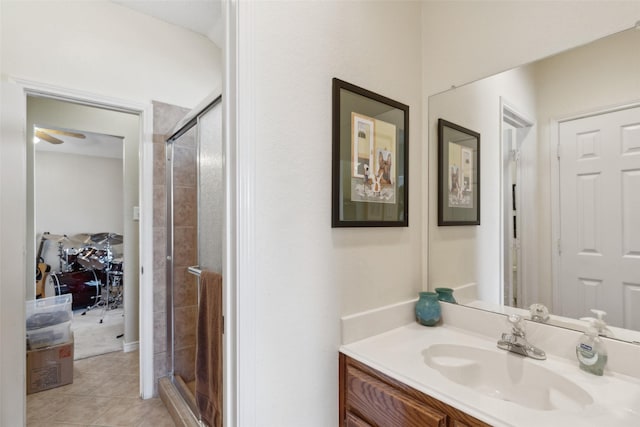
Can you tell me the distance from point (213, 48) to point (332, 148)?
2099 mm

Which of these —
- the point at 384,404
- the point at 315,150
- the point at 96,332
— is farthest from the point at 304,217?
the point at 96,332

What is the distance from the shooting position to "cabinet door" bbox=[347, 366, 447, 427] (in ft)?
2.78

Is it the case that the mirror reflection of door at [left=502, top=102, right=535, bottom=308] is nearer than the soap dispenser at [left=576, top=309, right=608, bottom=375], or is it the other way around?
the soap dispenser at [left=576, top=309, right=608, bottom=375]

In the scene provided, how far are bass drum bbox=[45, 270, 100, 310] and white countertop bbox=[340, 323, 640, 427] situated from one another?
509 cm

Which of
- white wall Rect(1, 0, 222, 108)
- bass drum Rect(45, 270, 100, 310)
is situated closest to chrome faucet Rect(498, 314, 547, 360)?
white wall Rect(1, 0, 222, 108)

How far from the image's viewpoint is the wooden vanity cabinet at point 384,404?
32.1 inches

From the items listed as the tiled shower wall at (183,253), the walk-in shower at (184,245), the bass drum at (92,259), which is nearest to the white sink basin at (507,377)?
the walk-in shower at (184,245)

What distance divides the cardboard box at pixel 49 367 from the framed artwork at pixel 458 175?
299 centimetres

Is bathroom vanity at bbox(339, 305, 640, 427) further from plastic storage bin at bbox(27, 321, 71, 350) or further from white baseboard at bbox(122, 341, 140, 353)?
white baseboard at bbox(122, 341, 140, 353)

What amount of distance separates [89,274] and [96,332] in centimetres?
152

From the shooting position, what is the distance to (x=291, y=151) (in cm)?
103

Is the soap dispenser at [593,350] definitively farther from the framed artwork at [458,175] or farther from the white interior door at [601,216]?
the framed artwork at [458,175]

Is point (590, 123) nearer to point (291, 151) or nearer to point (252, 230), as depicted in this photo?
point (291, 151)

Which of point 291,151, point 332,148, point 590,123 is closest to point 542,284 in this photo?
point 590,123
